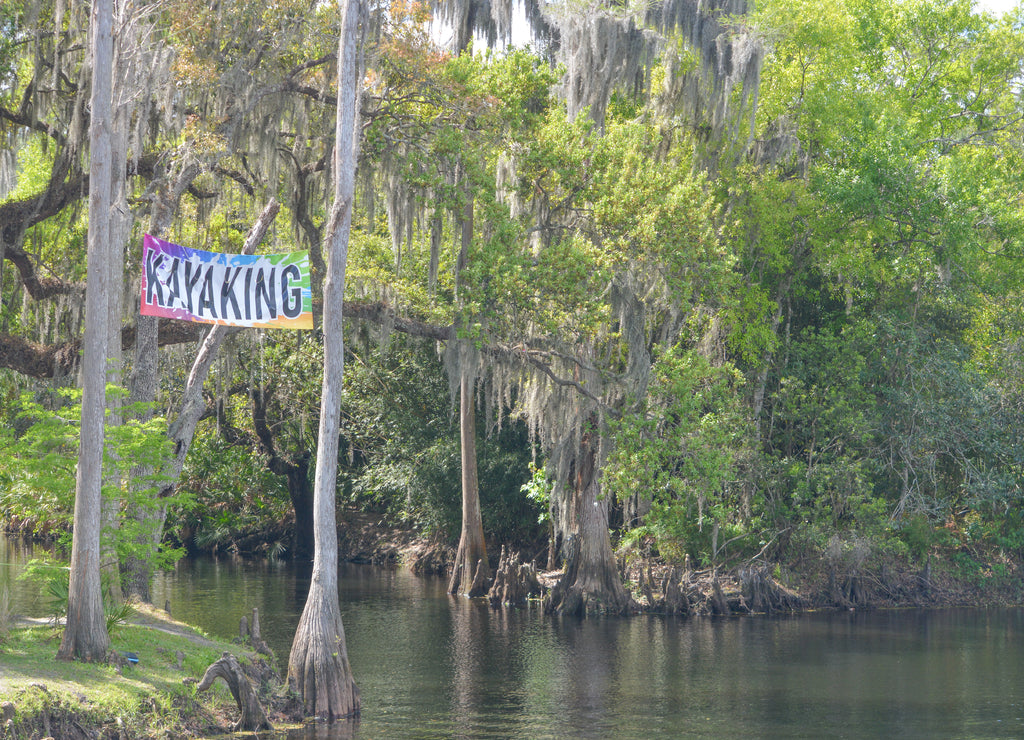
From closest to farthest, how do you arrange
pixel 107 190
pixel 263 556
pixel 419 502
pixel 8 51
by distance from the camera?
pixel 107 190, pixel 8 51, pixel 419 502, pixel 263 556

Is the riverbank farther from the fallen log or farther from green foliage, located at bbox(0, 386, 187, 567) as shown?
the fallen log

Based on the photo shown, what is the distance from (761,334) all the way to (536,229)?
20.2ft

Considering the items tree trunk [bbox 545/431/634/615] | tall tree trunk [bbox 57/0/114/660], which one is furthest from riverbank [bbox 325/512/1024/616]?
tall tree trunk [bbox 57/0/114/660]

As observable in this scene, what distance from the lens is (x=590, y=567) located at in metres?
24.0

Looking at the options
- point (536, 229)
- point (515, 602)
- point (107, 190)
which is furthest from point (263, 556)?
point (107, 190)

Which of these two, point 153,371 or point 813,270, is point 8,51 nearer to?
point 153,371

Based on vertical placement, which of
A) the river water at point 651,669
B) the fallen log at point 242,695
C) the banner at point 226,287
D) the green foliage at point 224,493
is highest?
the banner at point 226,287

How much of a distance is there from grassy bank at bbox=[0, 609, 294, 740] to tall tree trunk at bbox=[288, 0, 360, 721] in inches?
20.3

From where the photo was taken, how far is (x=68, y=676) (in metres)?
11.4

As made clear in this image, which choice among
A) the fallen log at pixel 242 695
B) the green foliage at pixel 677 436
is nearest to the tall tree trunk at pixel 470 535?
the green foliage at pixel 677 436

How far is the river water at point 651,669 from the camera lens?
13812 millimetres

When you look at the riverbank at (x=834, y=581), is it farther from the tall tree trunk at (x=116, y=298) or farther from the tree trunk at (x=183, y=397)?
the tall tree trunk at (x=116, y=298)

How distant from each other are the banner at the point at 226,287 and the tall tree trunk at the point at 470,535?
35.1 ft

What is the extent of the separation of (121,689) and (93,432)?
279 cm
